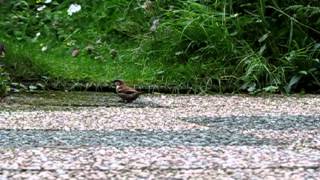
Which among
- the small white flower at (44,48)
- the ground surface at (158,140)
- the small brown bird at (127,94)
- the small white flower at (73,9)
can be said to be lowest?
the ground surface at (158,140)

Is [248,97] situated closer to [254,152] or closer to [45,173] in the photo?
[254,152]

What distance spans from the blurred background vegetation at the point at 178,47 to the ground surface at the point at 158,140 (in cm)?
83

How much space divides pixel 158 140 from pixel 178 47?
2.90 m

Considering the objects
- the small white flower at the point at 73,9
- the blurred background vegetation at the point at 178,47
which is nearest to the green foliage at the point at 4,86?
the blurred background vegetation at the point at 178,47

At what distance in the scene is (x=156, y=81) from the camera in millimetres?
4953

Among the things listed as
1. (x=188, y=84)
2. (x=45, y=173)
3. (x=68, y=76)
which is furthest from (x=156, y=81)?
(x=45, y=173)

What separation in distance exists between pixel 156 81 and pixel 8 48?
1186mm

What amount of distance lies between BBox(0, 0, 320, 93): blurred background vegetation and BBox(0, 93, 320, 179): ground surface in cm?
83

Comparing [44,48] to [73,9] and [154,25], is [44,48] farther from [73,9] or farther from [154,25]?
[154,25]

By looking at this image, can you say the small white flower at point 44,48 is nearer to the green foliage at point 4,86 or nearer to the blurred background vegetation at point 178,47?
the blurred background vegetation at point 178,47

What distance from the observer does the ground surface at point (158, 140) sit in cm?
190

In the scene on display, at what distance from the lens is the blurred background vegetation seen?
16.0 ft

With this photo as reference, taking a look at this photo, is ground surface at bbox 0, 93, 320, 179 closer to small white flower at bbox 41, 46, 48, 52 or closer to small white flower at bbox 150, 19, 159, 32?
small white flower at bbox 150, 19, 159, 32

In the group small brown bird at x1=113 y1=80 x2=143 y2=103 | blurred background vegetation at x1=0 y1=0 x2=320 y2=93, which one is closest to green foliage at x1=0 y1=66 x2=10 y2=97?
blurred background vegetation at x1=0 y1=0 x2=320 y2=93
